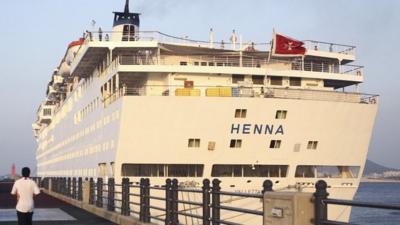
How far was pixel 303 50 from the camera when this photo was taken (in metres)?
30.7

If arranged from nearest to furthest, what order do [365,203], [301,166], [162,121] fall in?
[365,203] < [162,121] < [301,166]

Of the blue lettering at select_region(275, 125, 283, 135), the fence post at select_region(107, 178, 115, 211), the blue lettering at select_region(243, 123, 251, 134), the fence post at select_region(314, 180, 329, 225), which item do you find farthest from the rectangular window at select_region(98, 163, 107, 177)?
the fence post at select_region(314, 180, 329, 225)

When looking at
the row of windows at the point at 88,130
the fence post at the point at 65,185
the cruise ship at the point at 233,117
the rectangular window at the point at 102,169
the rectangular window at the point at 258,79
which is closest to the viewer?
the cruise ship at the point at 233,117

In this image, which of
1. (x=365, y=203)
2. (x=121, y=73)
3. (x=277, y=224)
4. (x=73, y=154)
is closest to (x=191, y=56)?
(x=121, y=73)

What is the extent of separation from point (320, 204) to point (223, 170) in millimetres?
20718

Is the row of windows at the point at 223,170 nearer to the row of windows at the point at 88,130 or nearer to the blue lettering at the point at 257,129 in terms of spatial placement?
the blue lettering at the point at 257,129

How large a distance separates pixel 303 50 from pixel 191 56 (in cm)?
547

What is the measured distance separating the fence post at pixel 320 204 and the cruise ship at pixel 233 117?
19.3m

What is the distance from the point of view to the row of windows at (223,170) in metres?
26.8

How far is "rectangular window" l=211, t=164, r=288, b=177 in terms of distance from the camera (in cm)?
2720

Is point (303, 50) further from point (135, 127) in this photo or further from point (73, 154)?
point (73, 154)

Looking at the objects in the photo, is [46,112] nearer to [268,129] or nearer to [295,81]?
[295,81]

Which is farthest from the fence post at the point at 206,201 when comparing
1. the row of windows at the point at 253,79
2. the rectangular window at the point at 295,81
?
the rectangular window at the point at 295,81

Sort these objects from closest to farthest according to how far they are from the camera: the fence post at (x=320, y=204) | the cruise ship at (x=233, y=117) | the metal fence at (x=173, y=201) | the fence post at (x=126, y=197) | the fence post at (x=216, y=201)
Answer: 1. the fence post at (x=320, y=204)
2. the metal fence at (x=173, y=201)
3. the fence post at (x=216, y=201)
4. the fence post at (x=126, y=197)
5. the cruise ship at (x=233, y=117)
